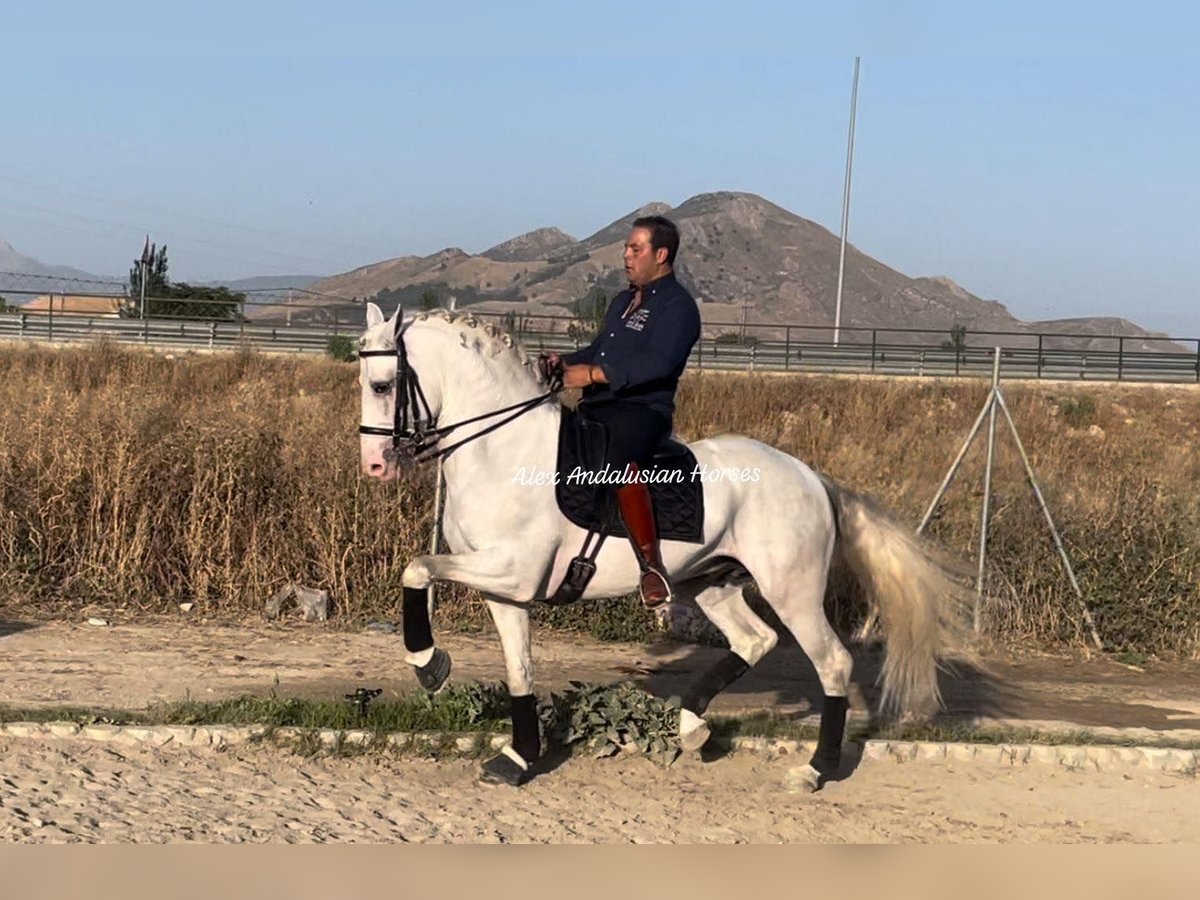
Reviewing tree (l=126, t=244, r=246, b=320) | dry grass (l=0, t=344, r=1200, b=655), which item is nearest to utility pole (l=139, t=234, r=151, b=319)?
tree (l=126, t=244, r=246, b=320)

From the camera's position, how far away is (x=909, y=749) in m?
7.47

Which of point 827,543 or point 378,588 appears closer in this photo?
point 827,543

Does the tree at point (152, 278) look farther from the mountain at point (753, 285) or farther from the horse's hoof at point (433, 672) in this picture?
the mountain at point (753, 285)

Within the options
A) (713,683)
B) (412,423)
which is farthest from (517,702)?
(412,423)

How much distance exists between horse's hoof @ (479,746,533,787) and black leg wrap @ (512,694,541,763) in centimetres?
5

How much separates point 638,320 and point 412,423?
3.98 feet

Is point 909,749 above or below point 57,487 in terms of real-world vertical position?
below

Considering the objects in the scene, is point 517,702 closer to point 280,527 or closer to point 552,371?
point 552,371

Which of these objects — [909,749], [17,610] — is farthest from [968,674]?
[17,610]

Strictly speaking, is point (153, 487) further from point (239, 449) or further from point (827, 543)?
point (827, 543)

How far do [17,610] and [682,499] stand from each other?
617cm

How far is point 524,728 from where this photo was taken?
660 cm

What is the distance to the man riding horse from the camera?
6332 millimetres

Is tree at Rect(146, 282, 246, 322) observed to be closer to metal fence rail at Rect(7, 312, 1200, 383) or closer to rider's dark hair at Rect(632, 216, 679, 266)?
metal fence rail at Rect(7, 312, 1200, 383)
